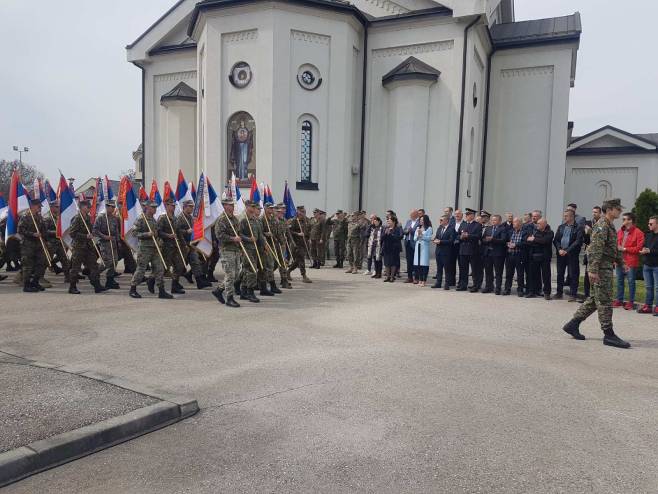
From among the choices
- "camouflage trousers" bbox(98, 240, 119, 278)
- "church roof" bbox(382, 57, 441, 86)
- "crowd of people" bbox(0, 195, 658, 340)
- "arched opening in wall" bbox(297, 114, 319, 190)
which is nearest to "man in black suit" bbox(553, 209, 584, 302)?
"crowd of people" bbox(0, 195, 658, 340)

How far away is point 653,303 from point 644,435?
6.65 m

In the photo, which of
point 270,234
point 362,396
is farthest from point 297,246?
point 362,396

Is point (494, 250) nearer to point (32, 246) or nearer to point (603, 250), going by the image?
point (603, 250)

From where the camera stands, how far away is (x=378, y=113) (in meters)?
22.2

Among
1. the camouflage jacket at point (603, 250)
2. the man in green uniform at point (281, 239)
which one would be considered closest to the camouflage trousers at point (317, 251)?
the man in green uniform at point (281, 239)

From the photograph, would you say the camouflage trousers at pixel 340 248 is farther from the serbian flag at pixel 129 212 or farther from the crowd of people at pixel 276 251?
the serbian flag at pixel 129 212

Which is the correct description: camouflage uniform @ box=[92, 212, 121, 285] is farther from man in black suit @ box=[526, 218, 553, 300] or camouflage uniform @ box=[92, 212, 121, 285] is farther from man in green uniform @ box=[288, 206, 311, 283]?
man in black suit @ box=[526, 218, 553, 300]

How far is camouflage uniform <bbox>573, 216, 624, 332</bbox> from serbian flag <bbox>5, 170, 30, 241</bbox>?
433 inches

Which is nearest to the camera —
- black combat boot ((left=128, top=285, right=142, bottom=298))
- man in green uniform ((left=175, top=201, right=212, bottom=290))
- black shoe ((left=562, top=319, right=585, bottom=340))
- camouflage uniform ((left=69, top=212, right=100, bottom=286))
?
black shoe ((left=562, top=319, right=585, bottom=340))

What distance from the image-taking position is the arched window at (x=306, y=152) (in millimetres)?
21094

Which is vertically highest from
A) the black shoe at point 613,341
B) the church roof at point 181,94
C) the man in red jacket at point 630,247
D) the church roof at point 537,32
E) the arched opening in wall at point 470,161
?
the church roof at point 537,32

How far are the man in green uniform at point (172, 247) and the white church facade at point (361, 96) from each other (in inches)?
373

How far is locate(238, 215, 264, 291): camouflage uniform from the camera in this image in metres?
10.1

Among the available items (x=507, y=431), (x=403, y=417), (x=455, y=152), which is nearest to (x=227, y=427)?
(x=403, y=417)
